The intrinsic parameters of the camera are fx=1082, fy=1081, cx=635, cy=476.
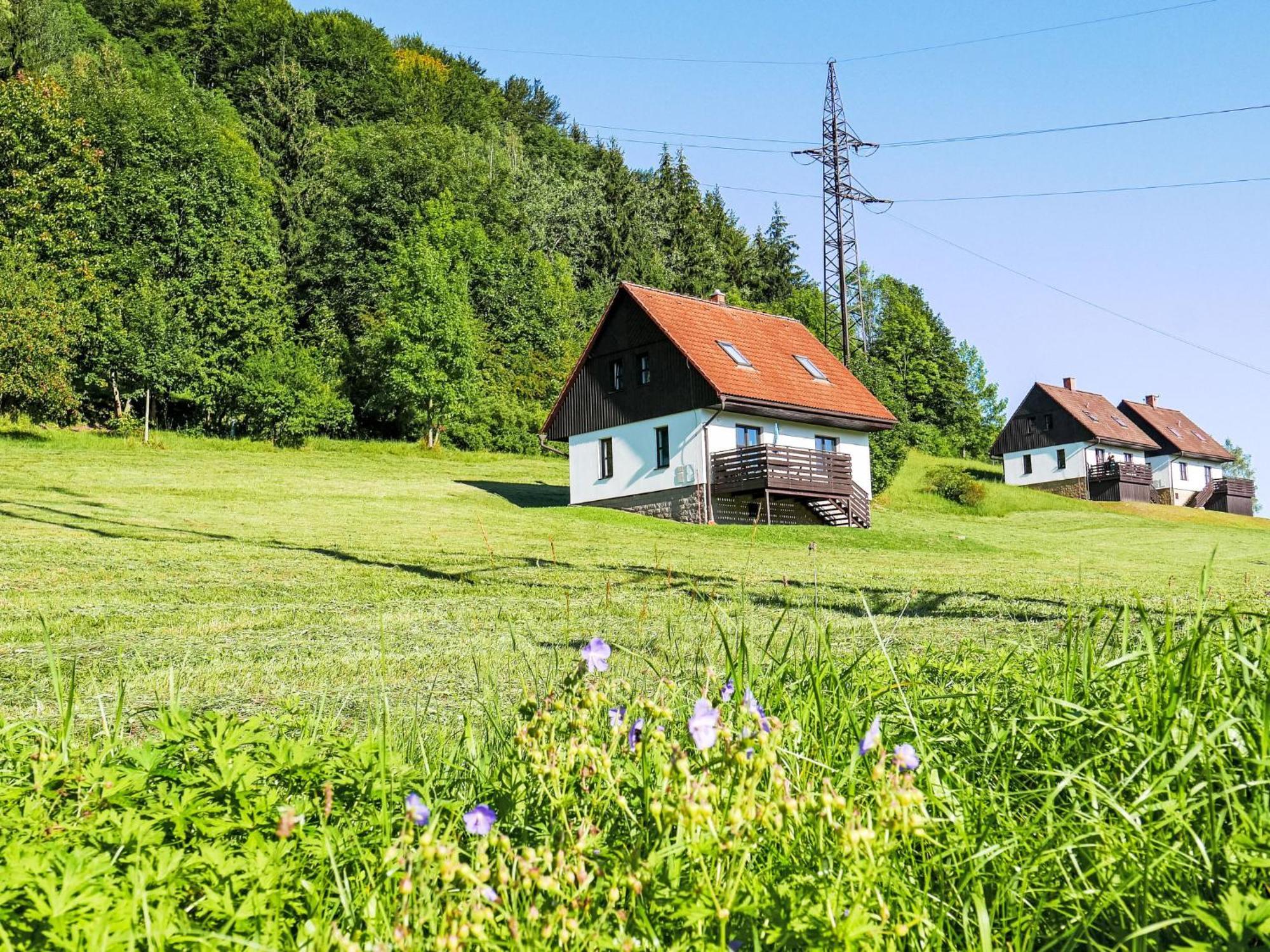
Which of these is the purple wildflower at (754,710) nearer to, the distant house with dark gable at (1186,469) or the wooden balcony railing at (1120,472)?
the wooden balcony railing at (1120,472)

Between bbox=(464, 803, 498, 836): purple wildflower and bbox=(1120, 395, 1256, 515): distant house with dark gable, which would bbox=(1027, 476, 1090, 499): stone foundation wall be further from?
bbox=(464, 803, 498, 836): purple wildflower

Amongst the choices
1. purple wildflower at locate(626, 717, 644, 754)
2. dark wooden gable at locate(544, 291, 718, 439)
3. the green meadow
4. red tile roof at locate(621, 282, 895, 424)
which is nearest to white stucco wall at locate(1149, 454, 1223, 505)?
red tile roof at locate(621, 282, 895, 424)

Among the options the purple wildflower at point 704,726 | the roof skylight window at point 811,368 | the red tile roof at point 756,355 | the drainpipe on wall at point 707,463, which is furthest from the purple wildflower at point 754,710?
the roof skylight window at point 811,368

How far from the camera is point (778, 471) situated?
2723cm

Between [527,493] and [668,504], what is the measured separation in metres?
5.47

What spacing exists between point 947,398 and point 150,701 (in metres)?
66.3

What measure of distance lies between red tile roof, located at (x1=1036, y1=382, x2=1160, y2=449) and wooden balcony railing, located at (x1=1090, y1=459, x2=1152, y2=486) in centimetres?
152

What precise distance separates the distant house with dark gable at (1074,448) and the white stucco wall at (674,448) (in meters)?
26.9

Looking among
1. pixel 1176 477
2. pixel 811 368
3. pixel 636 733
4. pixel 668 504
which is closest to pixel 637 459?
pixel 668 504

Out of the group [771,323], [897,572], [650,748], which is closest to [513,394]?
[771,323]

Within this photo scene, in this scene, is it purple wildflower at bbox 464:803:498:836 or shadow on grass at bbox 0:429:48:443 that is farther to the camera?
shadow on grass at bbox 0:429:48:443

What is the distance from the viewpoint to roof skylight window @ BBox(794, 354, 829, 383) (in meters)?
31.5

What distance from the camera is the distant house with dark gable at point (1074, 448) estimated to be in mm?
53562

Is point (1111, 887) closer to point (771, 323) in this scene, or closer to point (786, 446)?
point (786, 446)
